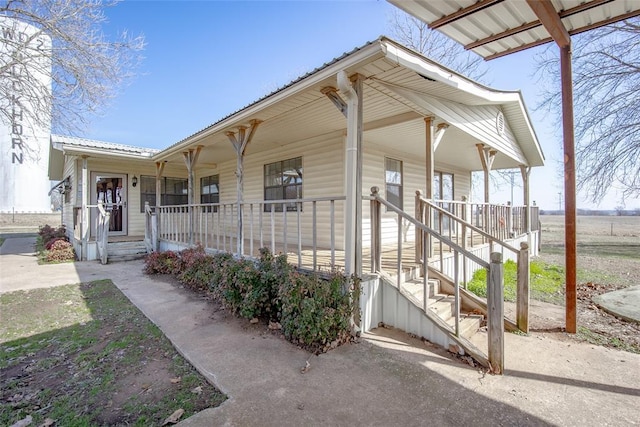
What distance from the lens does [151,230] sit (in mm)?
9727

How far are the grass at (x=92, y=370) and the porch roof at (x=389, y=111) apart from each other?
371 centimetres

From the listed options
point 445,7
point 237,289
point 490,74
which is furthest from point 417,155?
point 490,74

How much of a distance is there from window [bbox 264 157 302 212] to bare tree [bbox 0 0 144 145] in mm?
5595

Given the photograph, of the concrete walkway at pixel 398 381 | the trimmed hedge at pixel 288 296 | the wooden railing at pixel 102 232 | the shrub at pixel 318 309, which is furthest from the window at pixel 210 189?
the shrub at pixel 318 309

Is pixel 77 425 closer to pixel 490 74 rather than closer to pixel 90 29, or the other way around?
pixel 90 29

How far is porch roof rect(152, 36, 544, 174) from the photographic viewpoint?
3.80m

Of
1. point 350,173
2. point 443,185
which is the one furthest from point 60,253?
point 443,185

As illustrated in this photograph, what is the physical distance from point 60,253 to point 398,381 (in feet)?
35.6

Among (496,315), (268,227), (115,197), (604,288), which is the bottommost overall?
(604,288)

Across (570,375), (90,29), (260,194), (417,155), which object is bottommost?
(570,375)

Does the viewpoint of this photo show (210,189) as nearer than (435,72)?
No

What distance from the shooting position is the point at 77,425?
2232 millimetres

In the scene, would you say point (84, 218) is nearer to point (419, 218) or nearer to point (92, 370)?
point (92, 370)

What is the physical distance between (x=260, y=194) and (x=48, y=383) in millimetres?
6587
